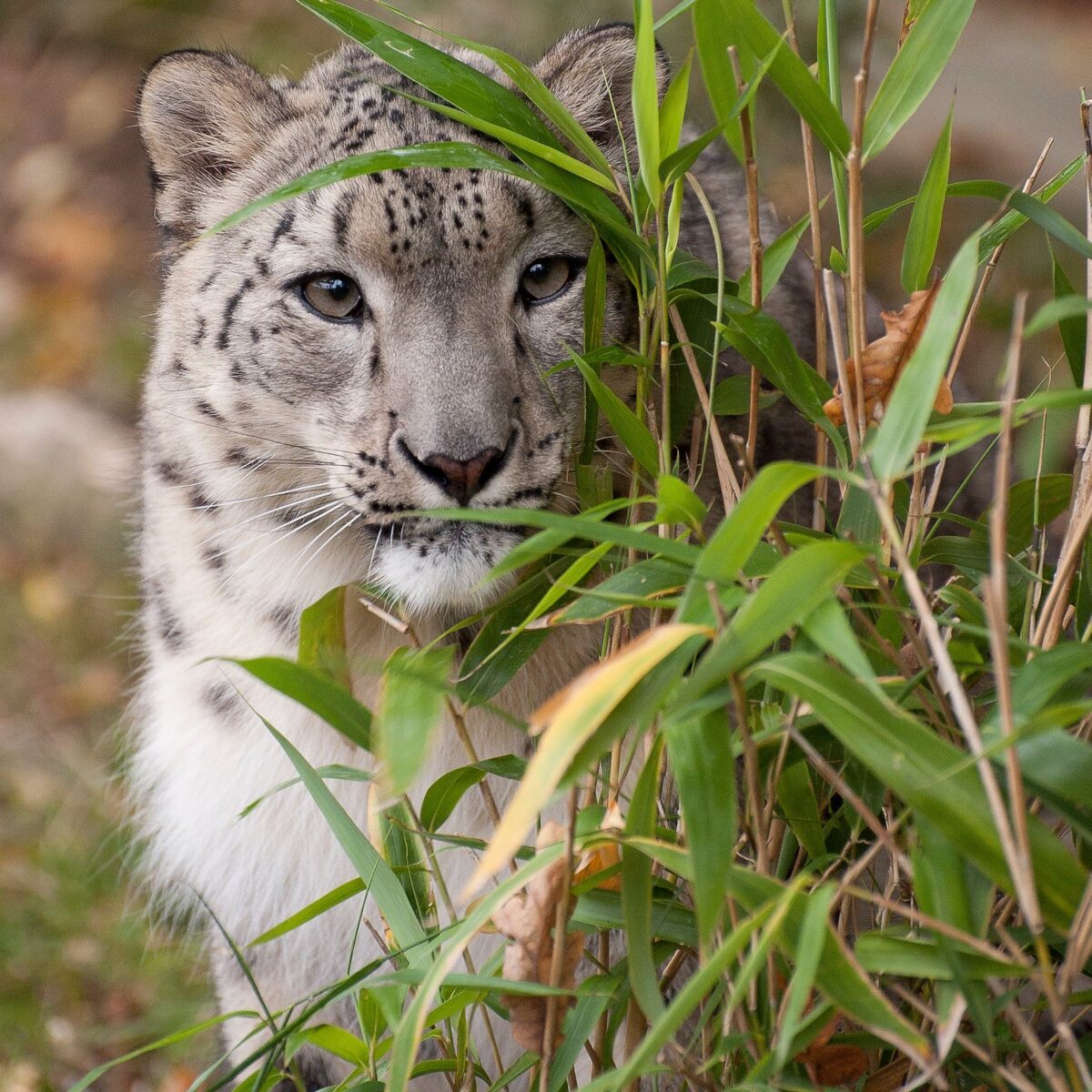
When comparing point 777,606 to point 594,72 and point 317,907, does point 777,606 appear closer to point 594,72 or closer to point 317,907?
point 317,907

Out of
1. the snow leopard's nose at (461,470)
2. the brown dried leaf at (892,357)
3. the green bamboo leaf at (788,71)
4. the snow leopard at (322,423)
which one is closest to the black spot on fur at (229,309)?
the snow leopard at (322,423)

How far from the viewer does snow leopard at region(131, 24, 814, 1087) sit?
2092 millimetres

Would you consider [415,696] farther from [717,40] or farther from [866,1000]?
[717,40]

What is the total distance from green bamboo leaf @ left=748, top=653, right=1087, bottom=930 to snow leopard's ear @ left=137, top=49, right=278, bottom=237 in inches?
60.9

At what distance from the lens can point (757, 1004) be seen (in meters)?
1.71

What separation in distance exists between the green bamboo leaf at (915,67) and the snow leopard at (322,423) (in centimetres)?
44

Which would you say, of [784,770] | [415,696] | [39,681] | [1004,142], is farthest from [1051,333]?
[415,696]

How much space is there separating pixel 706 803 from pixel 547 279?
1060 millimetres

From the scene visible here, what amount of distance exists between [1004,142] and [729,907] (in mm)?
6180

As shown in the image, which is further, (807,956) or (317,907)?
(317,907)

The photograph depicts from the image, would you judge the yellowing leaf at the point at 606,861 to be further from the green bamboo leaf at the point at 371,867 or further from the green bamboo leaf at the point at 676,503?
the green bamboo leaf at the point at 676,503

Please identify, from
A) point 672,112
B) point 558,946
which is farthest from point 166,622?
point 672,112

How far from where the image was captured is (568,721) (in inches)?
52.5

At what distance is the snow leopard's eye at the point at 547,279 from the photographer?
2232mm
